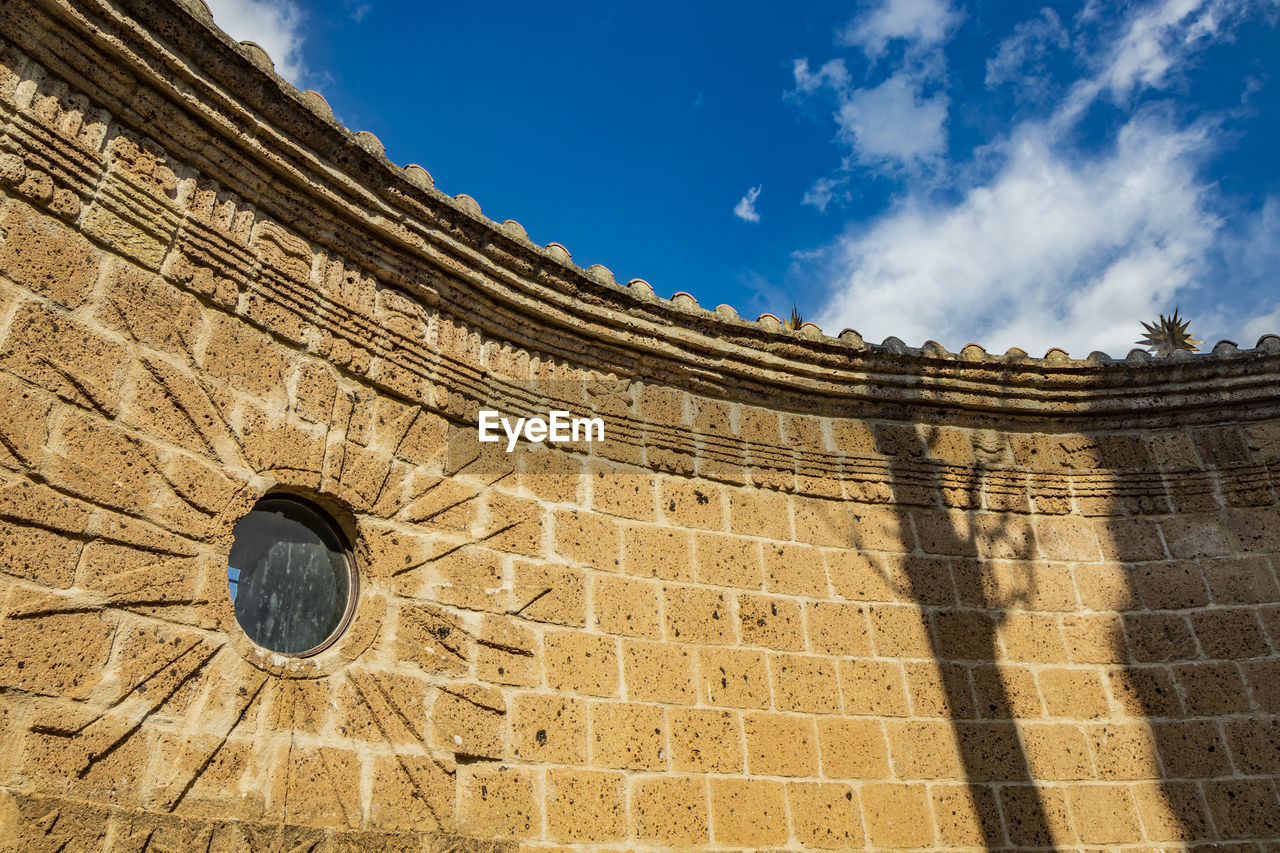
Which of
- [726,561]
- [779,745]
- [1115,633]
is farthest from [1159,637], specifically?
[726,561]

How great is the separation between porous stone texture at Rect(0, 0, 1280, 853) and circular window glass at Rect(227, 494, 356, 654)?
10cm

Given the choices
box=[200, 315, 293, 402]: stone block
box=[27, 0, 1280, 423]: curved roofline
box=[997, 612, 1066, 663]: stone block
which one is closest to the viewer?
box=[200, 315, 293, 402]: stone block

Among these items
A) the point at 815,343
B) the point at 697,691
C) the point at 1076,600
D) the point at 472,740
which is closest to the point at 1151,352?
the point at 1076,600

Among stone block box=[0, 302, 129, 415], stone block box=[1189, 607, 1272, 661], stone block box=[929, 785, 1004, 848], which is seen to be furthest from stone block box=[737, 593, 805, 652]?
stone block box=[0, 302, 129, 415]

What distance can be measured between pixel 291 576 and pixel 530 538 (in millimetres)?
993

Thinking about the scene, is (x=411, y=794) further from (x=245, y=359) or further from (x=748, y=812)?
(x=245, y=359)

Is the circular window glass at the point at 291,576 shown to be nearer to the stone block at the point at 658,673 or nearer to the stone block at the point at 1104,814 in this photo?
the stone block at the point at 658,673

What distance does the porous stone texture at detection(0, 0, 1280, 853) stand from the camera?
10.0 ft

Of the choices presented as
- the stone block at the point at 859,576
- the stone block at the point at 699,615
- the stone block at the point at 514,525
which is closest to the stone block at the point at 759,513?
the stone block at the point at 859,576

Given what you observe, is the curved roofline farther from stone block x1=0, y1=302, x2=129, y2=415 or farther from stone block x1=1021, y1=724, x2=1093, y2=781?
stone block x1=1021, y1=724, x2=1093, y2=781

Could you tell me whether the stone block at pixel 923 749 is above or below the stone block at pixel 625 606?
below

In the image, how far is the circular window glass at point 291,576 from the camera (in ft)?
11.4

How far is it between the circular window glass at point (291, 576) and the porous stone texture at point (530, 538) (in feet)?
0.32

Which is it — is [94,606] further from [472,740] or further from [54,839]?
[472,740]
